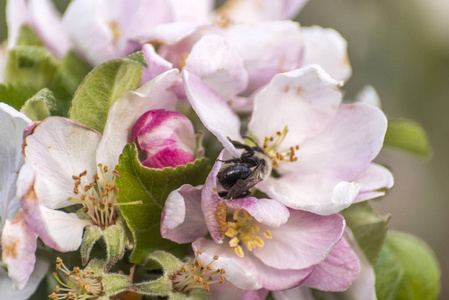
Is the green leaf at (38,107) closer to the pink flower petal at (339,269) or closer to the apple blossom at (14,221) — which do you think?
the apple blossom at (14,221)

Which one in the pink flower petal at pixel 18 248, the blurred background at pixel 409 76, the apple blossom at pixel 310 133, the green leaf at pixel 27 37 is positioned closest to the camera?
the pink flower petal at pixel 18 248

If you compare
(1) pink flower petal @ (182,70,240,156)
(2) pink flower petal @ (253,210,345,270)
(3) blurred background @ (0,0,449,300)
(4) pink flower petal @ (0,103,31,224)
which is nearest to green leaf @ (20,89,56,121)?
(4) pink flower petal @ (0,103,31,224)

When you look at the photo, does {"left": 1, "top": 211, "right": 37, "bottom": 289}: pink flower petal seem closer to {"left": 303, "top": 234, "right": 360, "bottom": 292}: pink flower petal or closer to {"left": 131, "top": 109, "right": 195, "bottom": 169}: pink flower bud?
{"left": 131, "top": 109, "right": 195, "bottom": 169}: pink flower bud

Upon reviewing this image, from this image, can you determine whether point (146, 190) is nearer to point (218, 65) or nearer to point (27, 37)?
point (218, 65)

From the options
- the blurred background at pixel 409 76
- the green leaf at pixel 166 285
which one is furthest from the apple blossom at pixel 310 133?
the blurred background at pixel 409 76

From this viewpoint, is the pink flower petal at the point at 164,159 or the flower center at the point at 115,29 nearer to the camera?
the pink flower petal at the point at 164,159

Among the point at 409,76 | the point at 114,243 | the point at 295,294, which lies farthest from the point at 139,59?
the point at 409,76
